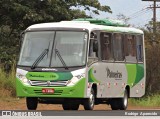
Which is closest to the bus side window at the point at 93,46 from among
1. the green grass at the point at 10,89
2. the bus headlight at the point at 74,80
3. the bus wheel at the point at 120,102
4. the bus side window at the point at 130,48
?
the bus headlight at the point at 74,80

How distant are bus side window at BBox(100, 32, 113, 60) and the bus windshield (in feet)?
4.58

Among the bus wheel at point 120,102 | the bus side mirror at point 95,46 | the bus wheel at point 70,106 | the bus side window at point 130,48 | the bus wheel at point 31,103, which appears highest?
the bus side mirror at point 95,46

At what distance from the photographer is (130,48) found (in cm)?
2323

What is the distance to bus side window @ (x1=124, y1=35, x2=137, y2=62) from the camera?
2284 centimetres

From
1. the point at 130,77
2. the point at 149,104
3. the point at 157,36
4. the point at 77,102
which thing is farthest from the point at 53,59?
the point at 157,36

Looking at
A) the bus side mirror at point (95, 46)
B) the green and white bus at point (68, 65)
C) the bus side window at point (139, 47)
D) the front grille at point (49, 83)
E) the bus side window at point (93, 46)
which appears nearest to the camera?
the front grille at point (49, 83)

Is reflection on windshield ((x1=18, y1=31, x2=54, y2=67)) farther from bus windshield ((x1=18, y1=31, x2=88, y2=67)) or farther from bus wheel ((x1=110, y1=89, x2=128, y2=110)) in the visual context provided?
bus wheel ((x1=110, y1=89, x2=128, y2=110))

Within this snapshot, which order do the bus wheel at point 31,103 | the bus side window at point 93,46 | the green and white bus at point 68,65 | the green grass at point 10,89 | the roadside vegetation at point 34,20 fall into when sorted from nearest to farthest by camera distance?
the green and white bus at point 68,65
the bus side window at point 93,46
the bus wheel at point 31,103
the green grass at point 10,89
the roadside vegetation at point 34,20

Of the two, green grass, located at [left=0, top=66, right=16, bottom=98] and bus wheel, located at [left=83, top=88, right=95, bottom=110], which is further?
green grass, located at [left=0, top=66, right=16, bottom=98]

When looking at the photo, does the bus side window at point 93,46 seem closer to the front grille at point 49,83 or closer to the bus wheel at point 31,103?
the front grille at point 49,83

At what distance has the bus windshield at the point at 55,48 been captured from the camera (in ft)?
62.6

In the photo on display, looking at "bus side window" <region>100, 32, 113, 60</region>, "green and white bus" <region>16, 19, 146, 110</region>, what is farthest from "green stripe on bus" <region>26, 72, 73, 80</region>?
"bus side window" <region>100, 32, 113, 60</region>

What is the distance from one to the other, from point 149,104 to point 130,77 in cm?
527

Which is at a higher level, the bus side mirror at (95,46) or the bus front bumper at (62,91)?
the bus side mirror at (95,46)
